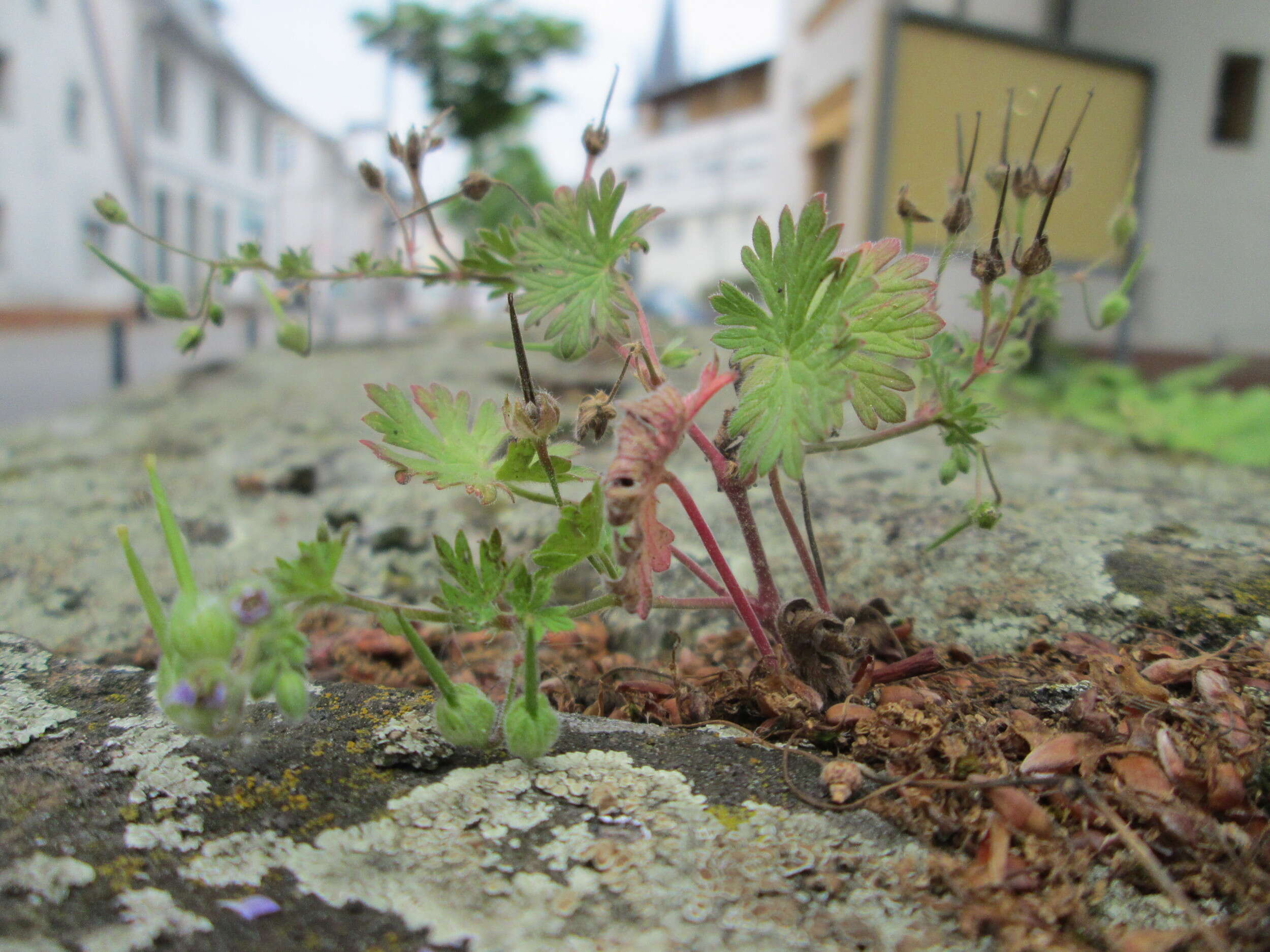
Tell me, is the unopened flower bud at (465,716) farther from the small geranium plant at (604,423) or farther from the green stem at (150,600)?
the green stem at (150,600)

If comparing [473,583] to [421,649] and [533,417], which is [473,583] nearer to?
[421,649]

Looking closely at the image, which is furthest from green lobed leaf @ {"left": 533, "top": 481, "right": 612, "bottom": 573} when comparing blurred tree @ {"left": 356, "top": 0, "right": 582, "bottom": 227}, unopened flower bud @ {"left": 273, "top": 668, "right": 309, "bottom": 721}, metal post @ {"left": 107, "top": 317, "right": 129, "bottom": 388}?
blurred tree @ {"left": 356, "top": 0, "right": 582, "bottom": 227}

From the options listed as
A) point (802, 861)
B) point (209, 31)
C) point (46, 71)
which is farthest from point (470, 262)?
point (209, 31)

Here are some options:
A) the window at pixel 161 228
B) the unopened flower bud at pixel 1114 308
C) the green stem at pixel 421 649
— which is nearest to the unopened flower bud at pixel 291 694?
the green stem at pixel 421 649

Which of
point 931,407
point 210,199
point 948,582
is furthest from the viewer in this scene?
point 210,199

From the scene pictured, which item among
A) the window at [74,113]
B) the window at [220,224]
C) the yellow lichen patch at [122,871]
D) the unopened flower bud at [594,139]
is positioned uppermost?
the window at [74,113]

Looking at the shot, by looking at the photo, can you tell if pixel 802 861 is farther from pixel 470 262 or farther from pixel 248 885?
pixel 470 262

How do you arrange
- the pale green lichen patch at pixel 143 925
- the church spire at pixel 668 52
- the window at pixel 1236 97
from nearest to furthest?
the pale green lichen patch at pixel 143 925 → the window at pixel 1236 97 → the church spire at pixel 668 52
